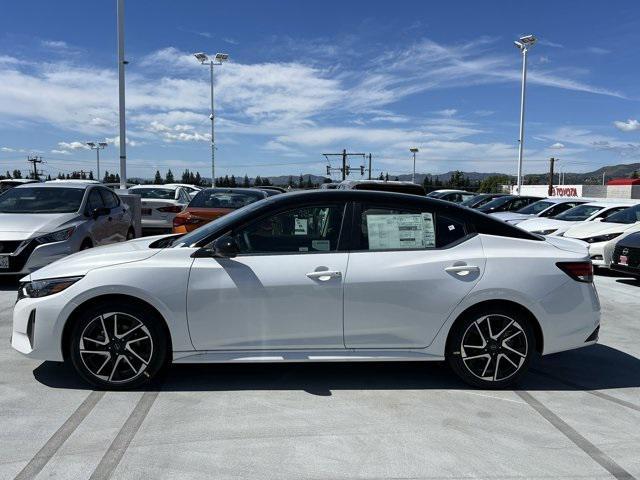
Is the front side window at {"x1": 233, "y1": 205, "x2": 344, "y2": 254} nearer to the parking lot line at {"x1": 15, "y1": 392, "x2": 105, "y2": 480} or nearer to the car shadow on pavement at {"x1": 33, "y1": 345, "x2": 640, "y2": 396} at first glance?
the car shadow on pavement at {"x1": 33, "y1": 345, "x2": 640, "y2": 396}

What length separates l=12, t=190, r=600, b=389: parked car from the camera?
4184 mm

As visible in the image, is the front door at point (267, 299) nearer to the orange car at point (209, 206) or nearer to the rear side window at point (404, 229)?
the rear side window at point (404, 229)

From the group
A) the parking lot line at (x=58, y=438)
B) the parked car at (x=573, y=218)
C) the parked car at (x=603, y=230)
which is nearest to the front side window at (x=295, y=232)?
the parking lot line at (x=58, y=438)

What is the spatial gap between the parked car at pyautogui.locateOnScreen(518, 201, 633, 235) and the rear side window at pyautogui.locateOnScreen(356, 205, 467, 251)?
9.04 m

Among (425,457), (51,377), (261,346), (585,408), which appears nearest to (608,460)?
(585,408)

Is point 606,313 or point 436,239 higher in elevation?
point 436,239

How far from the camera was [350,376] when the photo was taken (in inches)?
186

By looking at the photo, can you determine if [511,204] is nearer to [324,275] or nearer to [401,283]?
[401,283]

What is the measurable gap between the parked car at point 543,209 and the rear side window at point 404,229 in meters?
11.5

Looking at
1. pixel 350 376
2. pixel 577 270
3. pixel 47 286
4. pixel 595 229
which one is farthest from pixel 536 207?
pixel 47 286

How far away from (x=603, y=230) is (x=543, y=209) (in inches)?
227

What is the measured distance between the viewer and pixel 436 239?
448 cm

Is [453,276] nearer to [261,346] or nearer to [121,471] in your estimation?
[261,346]

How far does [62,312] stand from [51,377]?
2.55 ft
